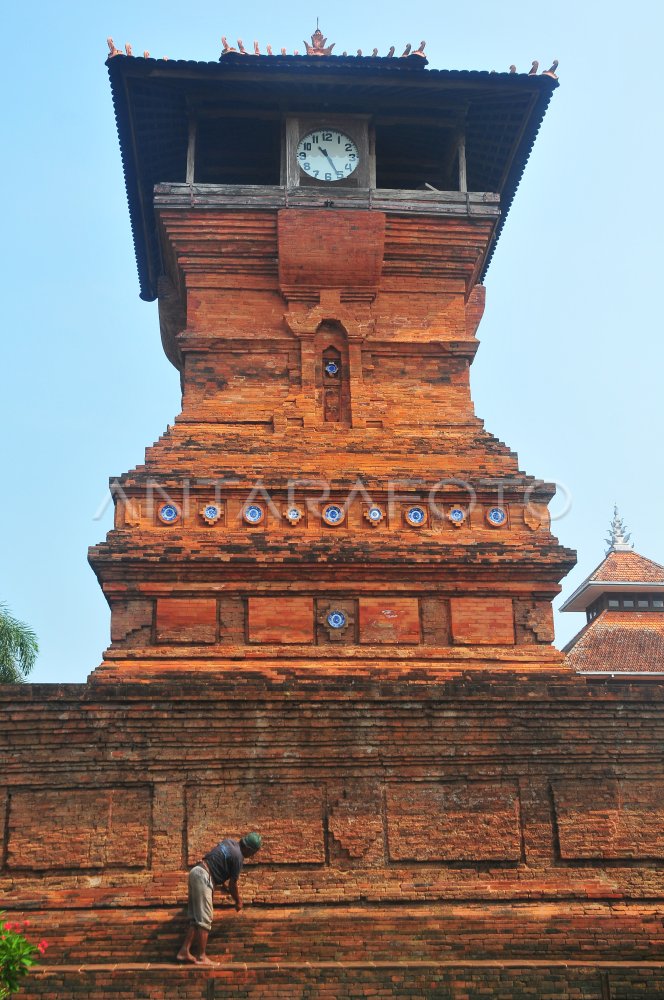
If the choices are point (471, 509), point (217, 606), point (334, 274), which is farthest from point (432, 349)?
point (217, 606)

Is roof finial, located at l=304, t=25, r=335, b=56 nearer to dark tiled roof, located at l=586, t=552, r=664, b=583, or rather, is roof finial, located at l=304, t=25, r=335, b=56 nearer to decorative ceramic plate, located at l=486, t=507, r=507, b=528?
decorative ceramic plate, located at l=486, t=507, r=507, b=528

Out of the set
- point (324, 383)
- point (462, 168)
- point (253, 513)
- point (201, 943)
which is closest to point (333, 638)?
point (253, 513)

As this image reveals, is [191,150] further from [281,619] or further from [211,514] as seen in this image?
[281,619]

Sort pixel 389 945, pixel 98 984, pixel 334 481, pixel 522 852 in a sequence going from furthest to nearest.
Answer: pixel 334 481
pixel 522 852
pixel 389 945
pixel 98 984

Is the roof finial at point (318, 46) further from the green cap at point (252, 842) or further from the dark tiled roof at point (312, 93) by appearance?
the green cap at point (252, 842)

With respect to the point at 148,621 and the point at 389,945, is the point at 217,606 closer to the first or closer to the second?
the point at 148,621

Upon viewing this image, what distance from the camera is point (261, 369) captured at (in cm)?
1672

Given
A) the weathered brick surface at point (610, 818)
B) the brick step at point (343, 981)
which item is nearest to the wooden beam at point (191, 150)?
the weathered brick surface at point (610, 818)

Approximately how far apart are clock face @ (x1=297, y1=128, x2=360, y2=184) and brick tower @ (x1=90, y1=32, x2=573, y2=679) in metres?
0.03

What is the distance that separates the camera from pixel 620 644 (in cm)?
2533

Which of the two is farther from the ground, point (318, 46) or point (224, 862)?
point (318, 46)

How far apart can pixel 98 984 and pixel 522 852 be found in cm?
465

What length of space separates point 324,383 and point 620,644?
1168cm

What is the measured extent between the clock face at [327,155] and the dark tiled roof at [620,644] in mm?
11613
